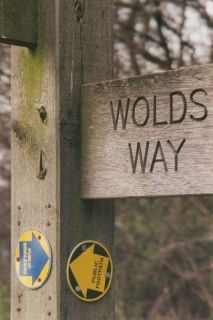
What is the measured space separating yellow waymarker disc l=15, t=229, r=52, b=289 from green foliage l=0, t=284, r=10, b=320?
17.5ft

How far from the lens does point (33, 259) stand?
8.11 ft

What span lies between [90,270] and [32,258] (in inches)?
6.3

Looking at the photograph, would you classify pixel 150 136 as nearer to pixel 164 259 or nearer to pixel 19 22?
pixel 19 22

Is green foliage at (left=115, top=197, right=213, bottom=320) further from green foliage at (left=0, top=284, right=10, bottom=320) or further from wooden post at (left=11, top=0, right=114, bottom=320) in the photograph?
wooden post at (left=11, top=0, right=114, bottom=320)

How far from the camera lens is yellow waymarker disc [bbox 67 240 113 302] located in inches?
94.7

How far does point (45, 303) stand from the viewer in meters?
2.40

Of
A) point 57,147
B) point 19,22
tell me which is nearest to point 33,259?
point 57,147

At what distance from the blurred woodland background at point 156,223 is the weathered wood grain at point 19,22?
4.63 m

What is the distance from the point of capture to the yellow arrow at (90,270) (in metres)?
2.42

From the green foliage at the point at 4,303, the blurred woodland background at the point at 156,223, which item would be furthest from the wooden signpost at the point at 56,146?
the green foliage at the point at 4,303

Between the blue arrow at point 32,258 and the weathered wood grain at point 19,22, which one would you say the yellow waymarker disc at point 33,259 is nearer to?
the blue arrow at point 32,258

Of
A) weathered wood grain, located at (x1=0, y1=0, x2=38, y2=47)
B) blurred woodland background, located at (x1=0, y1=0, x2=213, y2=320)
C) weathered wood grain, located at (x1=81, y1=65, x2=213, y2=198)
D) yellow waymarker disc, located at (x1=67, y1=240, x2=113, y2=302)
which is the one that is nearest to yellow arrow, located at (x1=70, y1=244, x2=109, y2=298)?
yellow waymarker disc, located at (x1=67, y1=240, x2=113, y2=302)

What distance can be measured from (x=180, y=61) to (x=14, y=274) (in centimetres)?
497

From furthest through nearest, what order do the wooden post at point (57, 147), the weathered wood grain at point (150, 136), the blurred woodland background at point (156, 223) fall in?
the blurred woodland background at point (156, 223) → the wooden post at point (57, 147) → the weathered wood grain at point (150, 136)
